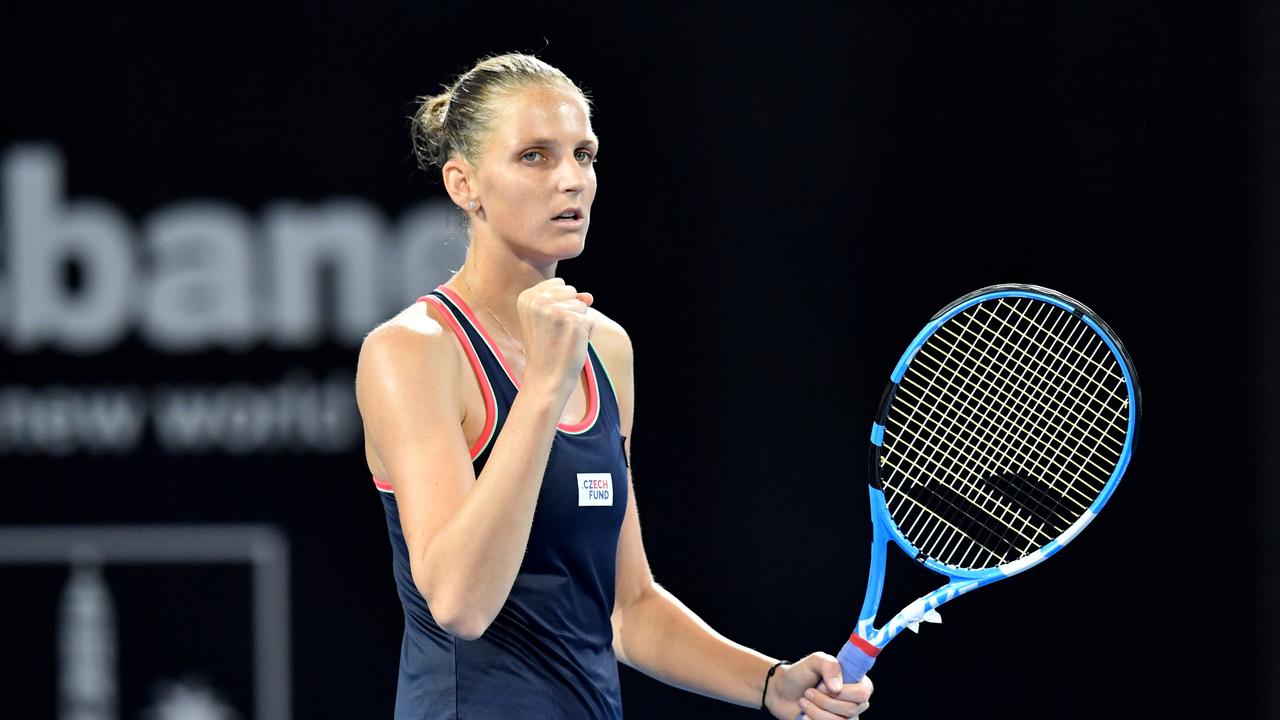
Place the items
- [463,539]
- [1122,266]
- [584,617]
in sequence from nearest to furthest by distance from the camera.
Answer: [463,539] → [584,617] → [1122,266]

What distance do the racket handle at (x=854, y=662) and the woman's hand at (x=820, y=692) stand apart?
28 mm

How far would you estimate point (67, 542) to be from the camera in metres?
3.66

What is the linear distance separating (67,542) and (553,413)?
232 centimetres

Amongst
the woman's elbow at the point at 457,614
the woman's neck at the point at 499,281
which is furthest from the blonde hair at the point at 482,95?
the woman's elbow at the point at 457,614

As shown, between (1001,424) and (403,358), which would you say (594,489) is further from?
(1001,424)

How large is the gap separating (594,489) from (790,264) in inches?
70.9

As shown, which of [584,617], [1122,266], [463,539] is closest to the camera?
[463,539]

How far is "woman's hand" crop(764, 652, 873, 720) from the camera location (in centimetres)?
205

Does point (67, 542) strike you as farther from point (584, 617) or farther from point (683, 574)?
point (584, 617)

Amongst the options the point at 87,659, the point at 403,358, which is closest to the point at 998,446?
the point at 403,358

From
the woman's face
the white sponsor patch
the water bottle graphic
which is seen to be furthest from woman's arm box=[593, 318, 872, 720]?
the water bottle graphic

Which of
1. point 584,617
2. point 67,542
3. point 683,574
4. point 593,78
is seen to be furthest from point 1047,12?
point 67,542

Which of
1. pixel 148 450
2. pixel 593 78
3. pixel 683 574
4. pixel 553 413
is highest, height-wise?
pixel 593 78

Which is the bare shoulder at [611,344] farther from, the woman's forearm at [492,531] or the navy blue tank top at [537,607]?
the woman's forearm at [492,531]
